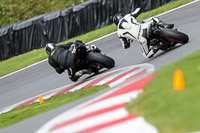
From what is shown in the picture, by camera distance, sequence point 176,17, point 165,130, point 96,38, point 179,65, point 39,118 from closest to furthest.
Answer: point 165,130 < point 179,65 < point 39,118 < point 176,17 < point 96,38

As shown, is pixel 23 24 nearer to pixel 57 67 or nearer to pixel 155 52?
pixel 57 67

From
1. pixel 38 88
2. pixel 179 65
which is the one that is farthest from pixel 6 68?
pixel 179 65

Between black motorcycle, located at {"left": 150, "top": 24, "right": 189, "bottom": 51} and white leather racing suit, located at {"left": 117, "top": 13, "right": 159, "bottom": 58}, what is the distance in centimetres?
16

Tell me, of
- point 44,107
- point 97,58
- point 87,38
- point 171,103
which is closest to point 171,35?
point 97,58

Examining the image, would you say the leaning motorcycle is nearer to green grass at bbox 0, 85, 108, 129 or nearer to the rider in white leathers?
the rider in white leathers

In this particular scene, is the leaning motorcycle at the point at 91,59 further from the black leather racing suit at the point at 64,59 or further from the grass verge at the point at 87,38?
the grass verge at the point at 87,38

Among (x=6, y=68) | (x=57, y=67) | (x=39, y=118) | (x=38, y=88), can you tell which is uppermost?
(x=39, y=118)

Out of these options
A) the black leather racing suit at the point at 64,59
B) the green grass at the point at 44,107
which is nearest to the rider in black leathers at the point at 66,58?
the black leather racing suit at the point at 64,59

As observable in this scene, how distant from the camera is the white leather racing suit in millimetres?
10445

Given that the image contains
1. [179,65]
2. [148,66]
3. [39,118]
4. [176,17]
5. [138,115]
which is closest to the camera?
[138,115]

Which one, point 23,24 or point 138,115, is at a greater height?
point 138,115

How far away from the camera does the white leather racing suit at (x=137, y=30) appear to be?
10445 millimetres

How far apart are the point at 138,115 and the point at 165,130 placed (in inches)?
31.2

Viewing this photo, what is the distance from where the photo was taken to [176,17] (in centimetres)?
1642
